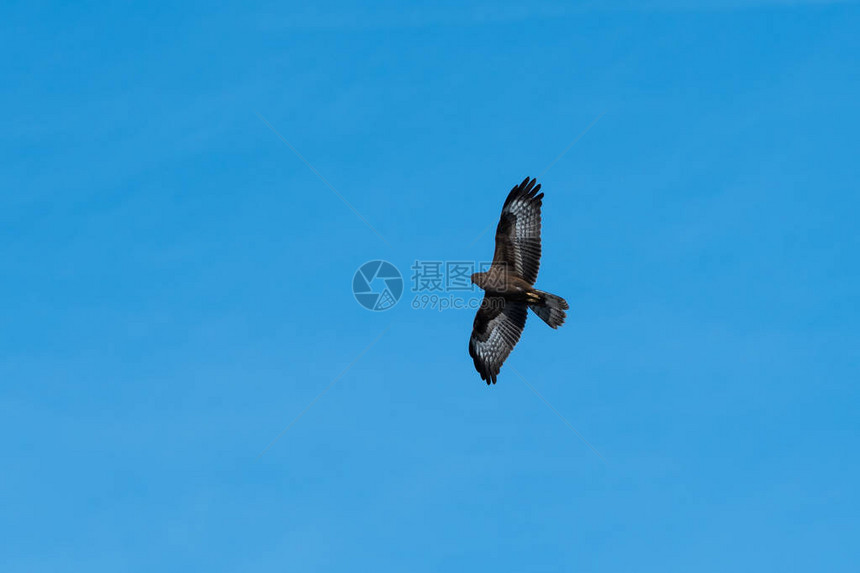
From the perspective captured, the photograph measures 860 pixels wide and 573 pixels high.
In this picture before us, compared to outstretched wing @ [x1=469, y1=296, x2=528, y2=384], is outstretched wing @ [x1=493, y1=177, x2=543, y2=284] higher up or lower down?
higher up

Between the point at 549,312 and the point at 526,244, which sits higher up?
the point at 526,244

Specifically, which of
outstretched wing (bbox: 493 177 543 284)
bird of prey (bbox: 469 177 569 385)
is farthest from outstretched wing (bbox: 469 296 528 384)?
outstretched wing (bbox: 493 177 543 284)

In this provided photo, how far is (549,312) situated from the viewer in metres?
17.0

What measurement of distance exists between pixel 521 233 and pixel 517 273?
34.8 inches

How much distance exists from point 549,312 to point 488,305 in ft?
4.65

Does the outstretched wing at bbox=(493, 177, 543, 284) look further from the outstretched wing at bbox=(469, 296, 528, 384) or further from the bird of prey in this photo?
the outstretched wing at bbox=(469, 296, 528, 384)

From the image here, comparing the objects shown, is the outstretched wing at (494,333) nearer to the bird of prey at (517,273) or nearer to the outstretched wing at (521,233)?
the bird of prey at (517,273)

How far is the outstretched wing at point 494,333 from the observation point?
17.7 m

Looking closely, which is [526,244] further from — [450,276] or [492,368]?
[492,368]

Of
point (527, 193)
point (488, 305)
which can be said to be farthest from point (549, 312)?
point (527, 193)

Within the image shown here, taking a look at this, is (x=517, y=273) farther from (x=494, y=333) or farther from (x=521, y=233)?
(x=494, y=333)

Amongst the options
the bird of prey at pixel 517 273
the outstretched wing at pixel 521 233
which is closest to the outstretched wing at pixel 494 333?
the bird of prey at pixel 517 273

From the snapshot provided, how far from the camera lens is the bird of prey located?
16.8m

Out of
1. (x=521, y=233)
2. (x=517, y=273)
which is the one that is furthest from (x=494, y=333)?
(x=521, y=233)
